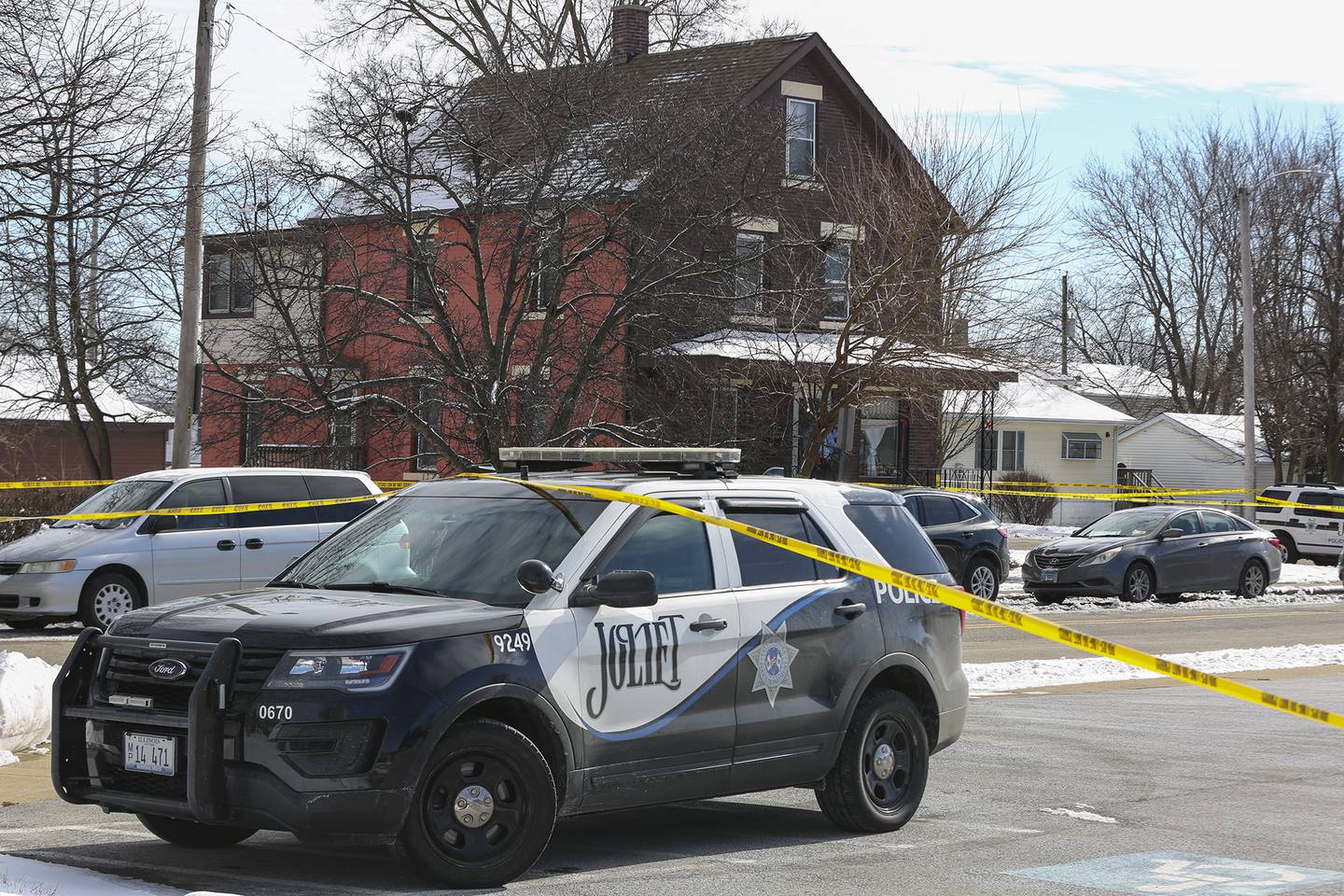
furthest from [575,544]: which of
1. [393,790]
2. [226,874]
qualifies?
[226,874]

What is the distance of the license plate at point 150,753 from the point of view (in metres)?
6.52

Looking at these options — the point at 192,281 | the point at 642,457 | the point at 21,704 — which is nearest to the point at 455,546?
the point at 642,457

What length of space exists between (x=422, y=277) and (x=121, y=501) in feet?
29.9

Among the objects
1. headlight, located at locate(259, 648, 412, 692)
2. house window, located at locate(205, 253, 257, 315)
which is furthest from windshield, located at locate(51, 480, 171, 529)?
headlight, located at locate(259, 648, 412, 692)

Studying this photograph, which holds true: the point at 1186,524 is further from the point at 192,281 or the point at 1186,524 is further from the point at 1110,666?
the point at 192,281

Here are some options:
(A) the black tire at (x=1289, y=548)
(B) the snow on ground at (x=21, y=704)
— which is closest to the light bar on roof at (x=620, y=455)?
(B) the snow on ground at (x=21, y=704)

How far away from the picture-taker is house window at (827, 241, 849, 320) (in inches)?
1159

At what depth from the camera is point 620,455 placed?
8.09m

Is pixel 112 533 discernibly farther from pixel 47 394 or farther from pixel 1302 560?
pixel 1302 560

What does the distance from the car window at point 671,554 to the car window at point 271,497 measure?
36.1ft

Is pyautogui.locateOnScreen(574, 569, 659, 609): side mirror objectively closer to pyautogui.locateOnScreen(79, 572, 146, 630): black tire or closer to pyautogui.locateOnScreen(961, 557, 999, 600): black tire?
pyautogui.locateOnScreen(79, 572, 146, 630): black tire

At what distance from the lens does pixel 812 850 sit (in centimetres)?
780

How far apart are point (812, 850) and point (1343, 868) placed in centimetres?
245

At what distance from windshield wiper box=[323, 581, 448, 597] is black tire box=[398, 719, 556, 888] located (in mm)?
806
